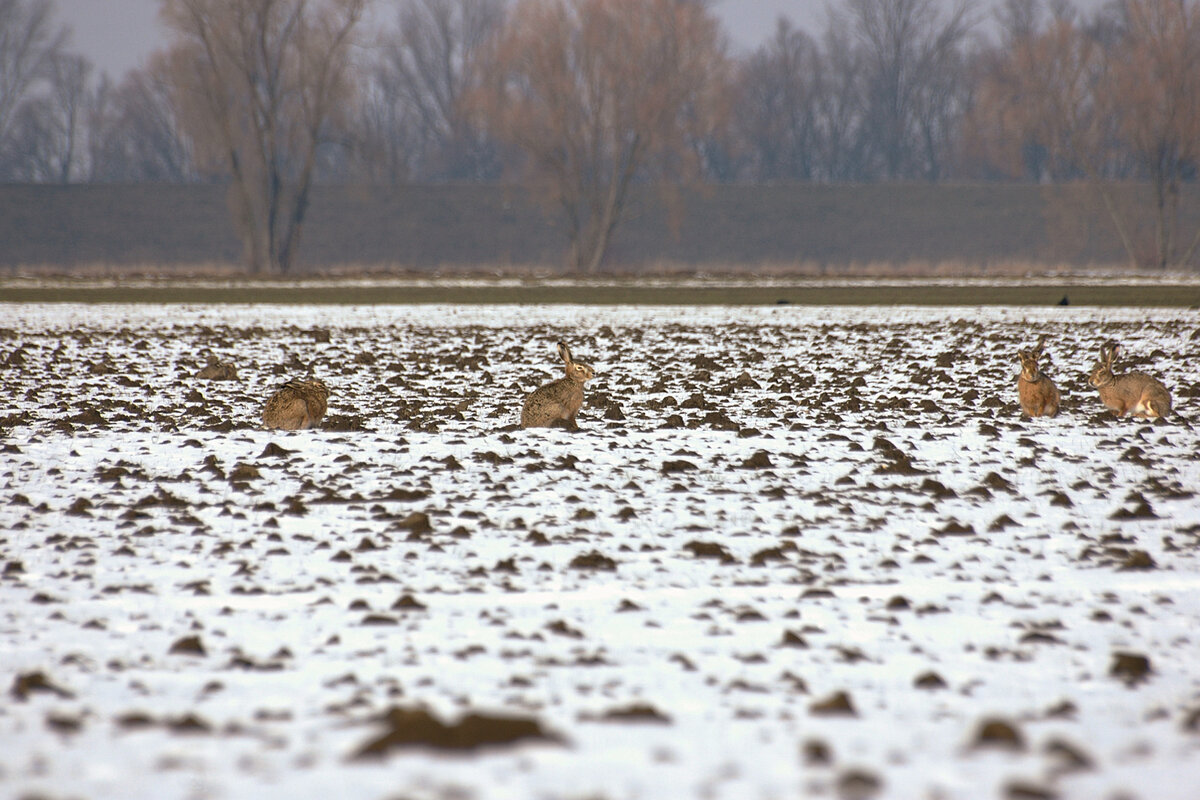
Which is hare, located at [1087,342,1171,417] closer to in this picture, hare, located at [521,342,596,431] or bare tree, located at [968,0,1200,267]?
hare, located at [521,342,596,431]

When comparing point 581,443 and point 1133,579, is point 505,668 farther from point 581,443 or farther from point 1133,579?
point 581,443

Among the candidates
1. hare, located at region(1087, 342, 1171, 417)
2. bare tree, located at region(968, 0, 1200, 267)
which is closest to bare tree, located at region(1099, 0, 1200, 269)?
bare tree, located at region(968, 0, 1200, 267)

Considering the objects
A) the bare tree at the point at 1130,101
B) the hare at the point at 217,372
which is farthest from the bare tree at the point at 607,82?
the hare at the point at 217,372

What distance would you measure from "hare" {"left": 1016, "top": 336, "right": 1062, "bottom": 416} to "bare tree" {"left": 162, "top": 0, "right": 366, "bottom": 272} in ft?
124

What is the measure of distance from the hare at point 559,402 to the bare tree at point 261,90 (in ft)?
122

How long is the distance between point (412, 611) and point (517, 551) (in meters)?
1.02

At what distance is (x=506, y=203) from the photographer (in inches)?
2208

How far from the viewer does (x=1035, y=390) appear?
9.62 meters

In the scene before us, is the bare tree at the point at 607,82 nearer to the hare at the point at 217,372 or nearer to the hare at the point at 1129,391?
the hare at the point at 217,372

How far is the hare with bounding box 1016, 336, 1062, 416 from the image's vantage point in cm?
958

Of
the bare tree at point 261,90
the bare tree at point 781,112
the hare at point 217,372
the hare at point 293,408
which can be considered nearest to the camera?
the hare at point 293,408

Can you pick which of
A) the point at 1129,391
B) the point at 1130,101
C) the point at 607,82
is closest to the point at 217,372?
the point at 1129,391

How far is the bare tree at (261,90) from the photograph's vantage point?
42656 millimetres

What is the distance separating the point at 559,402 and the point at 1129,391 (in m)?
4.47
